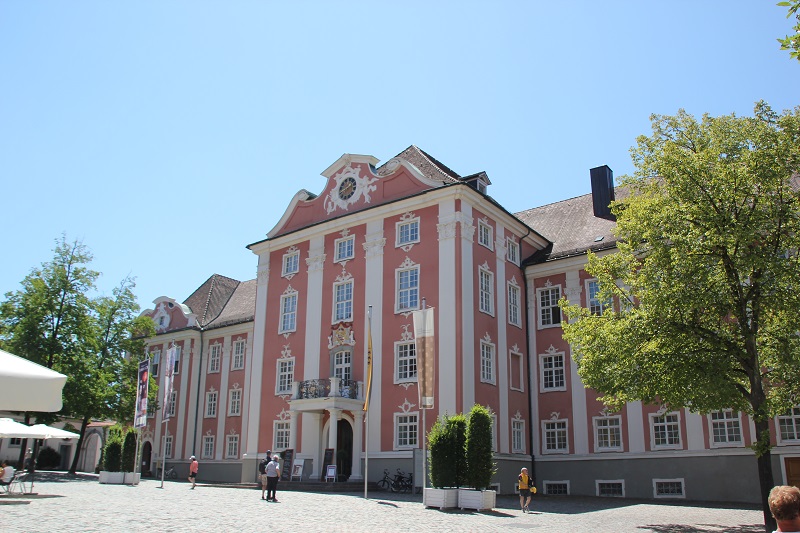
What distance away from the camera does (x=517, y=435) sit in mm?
30062

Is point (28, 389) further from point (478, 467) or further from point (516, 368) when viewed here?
point (516, 368)

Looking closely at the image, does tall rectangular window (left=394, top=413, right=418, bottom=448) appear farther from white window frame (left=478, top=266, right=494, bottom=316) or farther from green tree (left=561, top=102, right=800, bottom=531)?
green tree (left=561, top=102, right=800, bottom=531)

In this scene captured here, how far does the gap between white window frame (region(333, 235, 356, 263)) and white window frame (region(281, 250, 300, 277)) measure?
2.68 m

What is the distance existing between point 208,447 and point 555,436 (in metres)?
22.1

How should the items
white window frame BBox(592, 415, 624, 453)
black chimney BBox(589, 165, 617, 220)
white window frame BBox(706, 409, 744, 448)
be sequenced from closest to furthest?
white window frame BBox(706, 409, 744, 448) → white window frame BBox(592, 415, 624, 453) → black chimney BBox(589, 165, 617, 220)

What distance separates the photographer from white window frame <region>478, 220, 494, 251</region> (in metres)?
30.3

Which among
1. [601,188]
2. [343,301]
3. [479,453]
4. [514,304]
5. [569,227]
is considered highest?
[601,188]

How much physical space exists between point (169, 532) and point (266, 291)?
2395 centimetres

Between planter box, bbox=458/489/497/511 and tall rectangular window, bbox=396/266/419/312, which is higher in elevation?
tall rectangular window, bbox=396/266/419/312

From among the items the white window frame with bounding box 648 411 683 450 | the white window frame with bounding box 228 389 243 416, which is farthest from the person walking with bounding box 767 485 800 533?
the white window frame with bounding box 228 389 243 416

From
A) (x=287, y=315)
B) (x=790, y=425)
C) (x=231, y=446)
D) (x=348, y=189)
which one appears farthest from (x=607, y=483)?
(x=231, y=446)

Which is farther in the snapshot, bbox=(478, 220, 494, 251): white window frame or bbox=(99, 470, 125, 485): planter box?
bbox=(478, 220, 494, 251): white window frame

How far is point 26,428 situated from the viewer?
26.5m

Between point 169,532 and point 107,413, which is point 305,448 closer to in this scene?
point 107,413
